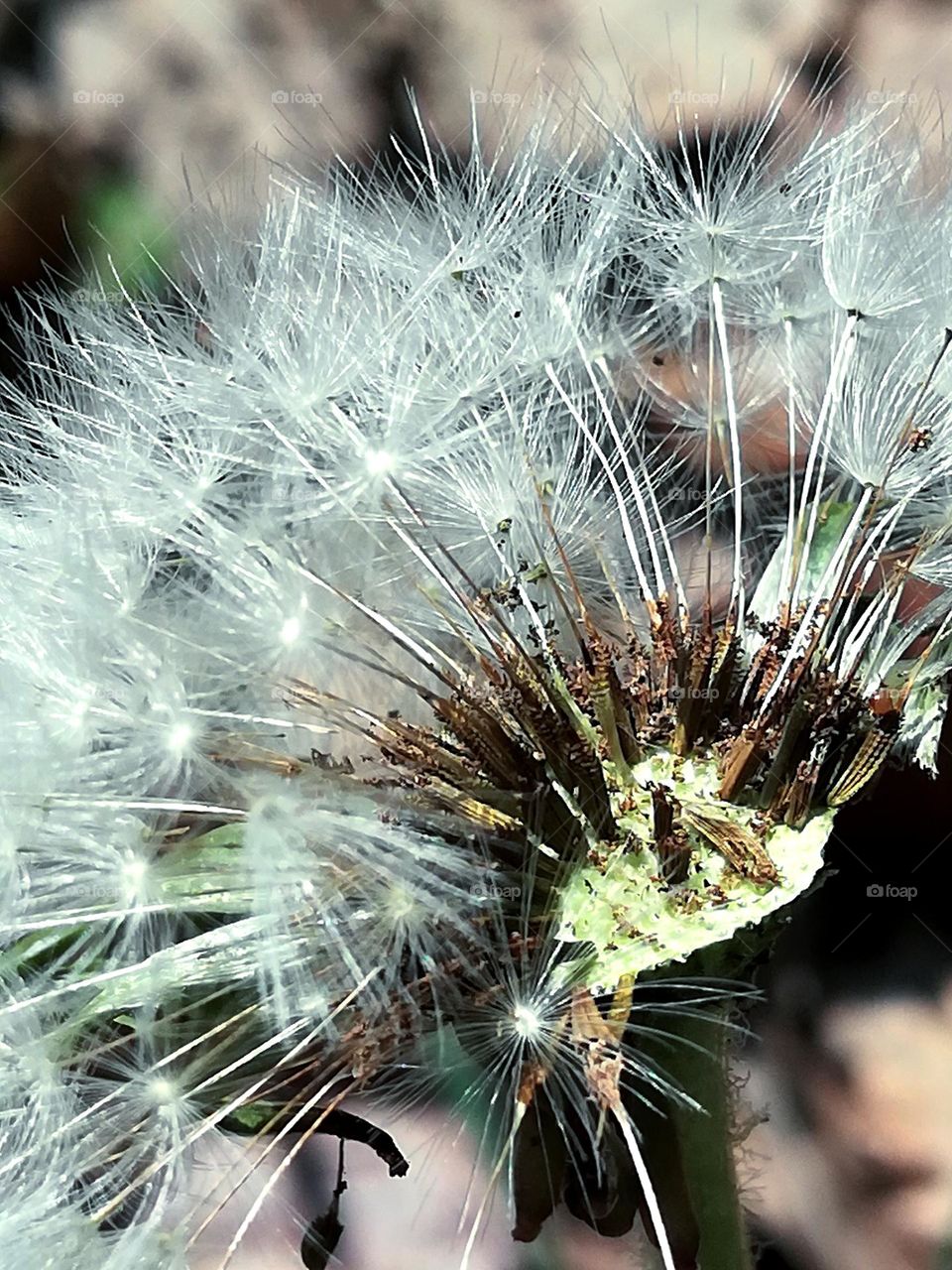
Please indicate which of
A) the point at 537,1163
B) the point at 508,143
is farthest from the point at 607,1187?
the point at 508,143

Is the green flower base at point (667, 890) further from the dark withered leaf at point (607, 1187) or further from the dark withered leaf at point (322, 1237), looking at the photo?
the dark withered leaf at point (322, 1237)

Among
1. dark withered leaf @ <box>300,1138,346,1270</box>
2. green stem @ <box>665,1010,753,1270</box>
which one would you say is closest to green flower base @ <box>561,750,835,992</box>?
green stem @ <box>665,1010,753,1270</box>

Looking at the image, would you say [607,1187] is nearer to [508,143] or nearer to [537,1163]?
[537,1163]

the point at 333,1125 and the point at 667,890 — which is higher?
the point at 667,890

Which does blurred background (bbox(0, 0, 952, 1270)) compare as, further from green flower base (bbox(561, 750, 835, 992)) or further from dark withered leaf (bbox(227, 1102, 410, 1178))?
green flower base (bbox(561, 750, 835, 992))

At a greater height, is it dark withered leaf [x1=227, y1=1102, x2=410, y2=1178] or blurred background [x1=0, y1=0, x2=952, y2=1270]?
blurred background [x1=0, y1=0, x2=952, y2=1270]

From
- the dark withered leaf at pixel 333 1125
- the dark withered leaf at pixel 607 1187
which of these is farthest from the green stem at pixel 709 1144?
the dark withered leaf at pixel 333 1125
